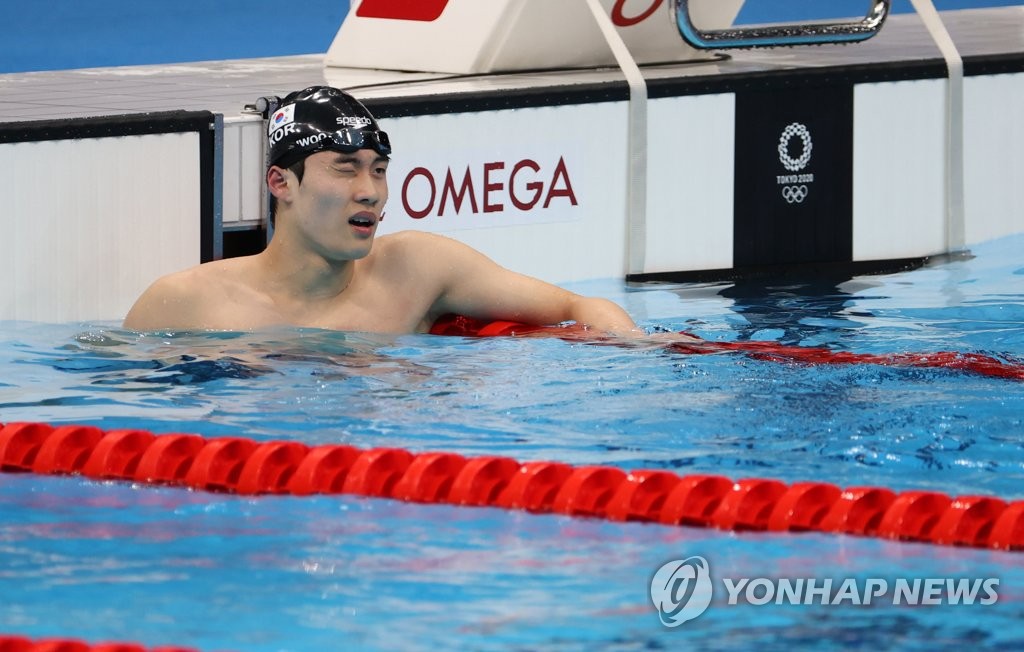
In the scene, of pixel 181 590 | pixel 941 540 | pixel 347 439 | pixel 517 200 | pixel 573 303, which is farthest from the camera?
pixel 517 200

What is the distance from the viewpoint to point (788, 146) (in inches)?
236

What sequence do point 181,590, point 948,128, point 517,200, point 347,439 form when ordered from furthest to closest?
point 948,128 → point 517,200 → point 347,439 → point 181,590

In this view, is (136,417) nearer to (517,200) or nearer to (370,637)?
(370,637)

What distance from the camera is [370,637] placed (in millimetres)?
2510

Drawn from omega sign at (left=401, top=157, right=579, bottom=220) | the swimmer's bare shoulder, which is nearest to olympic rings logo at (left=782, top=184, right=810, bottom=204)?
omega sign at (left=401, top=157, right=579, bottom=220)

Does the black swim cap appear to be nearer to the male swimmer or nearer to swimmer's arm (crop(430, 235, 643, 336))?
the male swimmer

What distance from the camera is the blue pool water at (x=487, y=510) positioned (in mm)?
2555

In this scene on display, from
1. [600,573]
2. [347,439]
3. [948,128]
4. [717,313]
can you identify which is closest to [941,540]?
Answer: [600,573]

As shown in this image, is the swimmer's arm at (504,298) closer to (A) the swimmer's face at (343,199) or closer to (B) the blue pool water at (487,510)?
(B) the blue pool water at (487,510)

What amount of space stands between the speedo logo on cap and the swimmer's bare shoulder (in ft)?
1.66

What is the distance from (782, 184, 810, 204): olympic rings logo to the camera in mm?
6008

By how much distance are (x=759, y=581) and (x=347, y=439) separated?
1149 millimetres

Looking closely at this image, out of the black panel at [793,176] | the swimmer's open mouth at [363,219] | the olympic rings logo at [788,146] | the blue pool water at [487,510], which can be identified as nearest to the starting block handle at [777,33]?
the black panel at [793,176]

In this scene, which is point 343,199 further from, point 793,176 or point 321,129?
point 793,176
